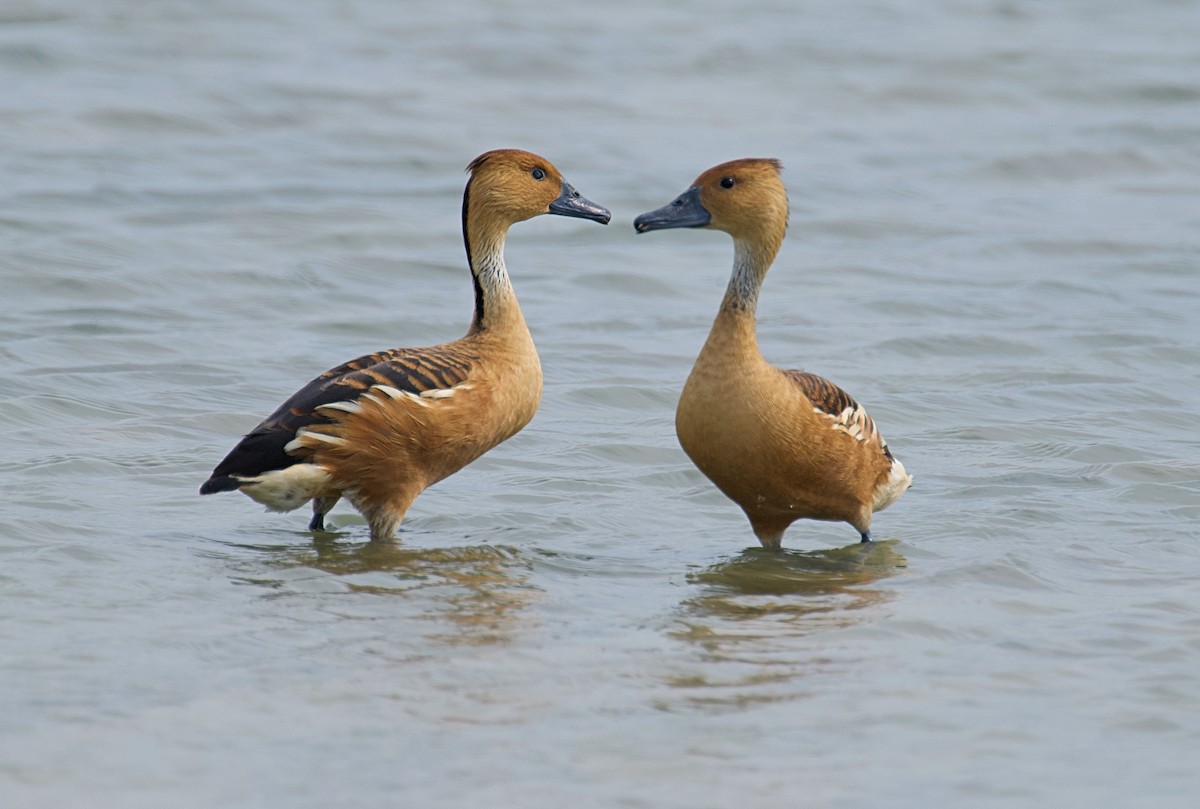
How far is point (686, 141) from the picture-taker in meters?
18.9

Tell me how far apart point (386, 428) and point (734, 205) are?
194 centimetres

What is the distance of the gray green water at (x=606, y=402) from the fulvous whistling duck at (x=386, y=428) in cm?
29

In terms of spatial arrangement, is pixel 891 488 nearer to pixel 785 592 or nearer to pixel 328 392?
pixel 785 592

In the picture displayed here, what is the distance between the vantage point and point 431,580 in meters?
7.43

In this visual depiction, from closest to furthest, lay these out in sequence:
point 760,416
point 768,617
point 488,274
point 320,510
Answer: point 768,617, point 760,416, point 320,510, point 488,274

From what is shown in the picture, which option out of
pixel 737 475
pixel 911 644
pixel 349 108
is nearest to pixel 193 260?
pixel 349 108

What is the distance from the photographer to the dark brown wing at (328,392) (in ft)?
25.9

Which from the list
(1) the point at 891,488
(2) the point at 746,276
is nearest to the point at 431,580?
(2) the point at 746,276

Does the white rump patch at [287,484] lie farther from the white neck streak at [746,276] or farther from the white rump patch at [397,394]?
the white neck streak at [746,276]

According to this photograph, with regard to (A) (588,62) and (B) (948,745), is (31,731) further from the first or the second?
(A) (588,62)

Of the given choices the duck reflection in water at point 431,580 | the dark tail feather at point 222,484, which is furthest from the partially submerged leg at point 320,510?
the dark tail feather at point 222,484

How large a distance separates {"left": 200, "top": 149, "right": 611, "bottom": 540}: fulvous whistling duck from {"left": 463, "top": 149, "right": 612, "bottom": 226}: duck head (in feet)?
2.57

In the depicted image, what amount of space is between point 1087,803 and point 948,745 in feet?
1.68

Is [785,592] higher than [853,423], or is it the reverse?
[853,423]
